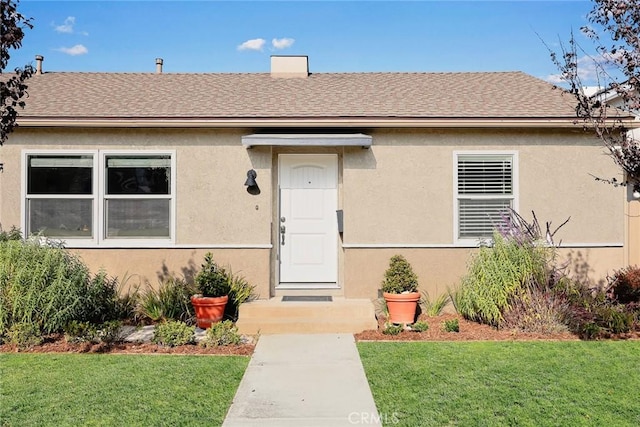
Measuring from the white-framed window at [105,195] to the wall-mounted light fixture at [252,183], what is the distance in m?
1.34

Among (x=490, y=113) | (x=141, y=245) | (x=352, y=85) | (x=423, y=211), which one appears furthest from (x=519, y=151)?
(x=141, y=245)

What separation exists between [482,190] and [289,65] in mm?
5436

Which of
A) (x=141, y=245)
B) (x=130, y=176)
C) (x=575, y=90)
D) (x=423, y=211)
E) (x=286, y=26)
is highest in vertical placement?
(x=286, y=26)

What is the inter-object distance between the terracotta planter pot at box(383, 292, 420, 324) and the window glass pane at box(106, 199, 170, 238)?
407 centimetres

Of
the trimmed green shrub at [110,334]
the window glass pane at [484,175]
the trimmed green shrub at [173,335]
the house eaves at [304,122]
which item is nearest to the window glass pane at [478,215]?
the window glass pane at [484,175]

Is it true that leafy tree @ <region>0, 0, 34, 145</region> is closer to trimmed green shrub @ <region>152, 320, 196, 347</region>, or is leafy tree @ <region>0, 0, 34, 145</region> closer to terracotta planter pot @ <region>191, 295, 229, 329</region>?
trimmed green shrub @ <region>152, 320, 196, 347</region>

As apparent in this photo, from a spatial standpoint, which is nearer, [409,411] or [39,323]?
[409,411]

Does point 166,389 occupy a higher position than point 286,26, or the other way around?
point 286,26

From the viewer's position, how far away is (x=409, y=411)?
14.1 ft

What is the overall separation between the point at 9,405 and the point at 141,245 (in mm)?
4241

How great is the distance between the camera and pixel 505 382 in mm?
5000

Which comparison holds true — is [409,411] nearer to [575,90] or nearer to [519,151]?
[575,90]

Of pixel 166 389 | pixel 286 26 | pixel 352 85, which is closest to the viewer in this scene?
pixel 166 389

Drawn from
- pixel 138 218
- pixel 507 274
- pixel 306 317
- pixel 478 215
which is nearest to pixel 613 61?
pixel 507 274
